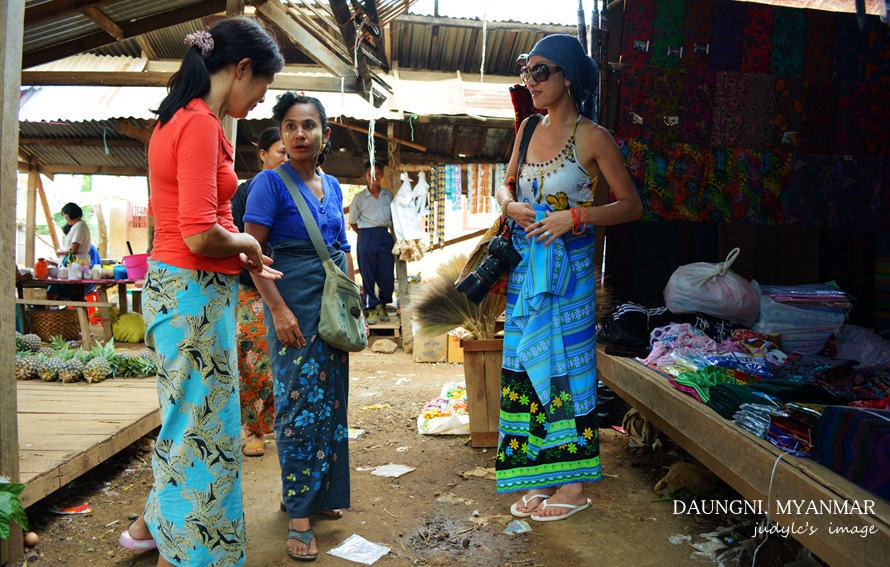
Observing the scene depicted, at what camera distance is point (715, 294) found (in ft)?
13.5

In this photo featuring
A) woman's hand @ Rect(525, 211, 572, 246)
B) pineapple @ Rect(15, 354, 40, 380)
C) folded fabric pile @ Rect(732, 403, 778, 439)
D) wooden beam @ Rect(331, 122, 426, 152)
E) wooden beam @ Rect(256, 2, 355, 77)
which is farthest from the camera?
wooden beam @ Rect(331, 122, 426, 152)

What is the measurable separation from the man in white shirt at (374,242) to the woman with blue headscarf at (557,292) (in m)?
6.40

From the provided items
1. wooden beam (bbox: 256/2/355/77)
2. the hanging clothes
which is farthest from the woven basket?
Answer: wooden beam (bbox: 256/2/355/77)

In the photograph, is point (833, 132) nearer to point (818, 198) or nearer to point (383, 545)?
point (818, 198)

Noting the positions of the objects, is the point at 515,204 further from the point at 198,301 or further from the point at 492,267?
the point at 198,301

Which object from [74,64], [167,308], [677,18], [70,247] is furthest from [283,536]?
[74,64]

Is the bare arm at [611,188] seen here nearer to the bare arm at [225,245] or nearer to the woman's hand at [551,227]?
the woman's hand at [551,227]

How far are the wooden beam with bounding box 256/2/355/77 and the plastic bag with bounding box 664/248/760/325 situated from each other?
3.81 metres

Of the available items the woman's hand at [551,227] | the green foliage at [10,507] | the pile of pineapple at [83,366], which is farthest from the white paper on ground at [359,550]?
the pile of pineapple at [83,366]

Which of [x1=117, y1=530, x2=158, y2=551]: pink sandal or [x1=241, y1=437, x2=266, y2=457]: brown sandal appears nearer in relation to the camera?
[x1=117, y1=530, x2=158, y2=551]: pink sandal

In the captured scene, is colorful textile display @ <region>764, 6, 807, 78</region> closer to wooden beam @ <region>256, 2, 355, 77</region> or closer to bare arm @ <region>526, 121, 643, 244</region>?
bare arm @ <region>526, 121, 643, 244</region>

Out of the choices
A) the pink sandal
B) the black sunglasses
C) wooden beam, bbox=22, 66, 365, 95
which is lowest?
the pink sandal

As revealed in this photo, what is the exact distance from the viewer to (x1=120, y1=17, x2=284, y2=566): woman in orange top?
6.61 ft

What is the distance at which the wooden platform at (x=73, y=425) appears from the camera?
2.91m
